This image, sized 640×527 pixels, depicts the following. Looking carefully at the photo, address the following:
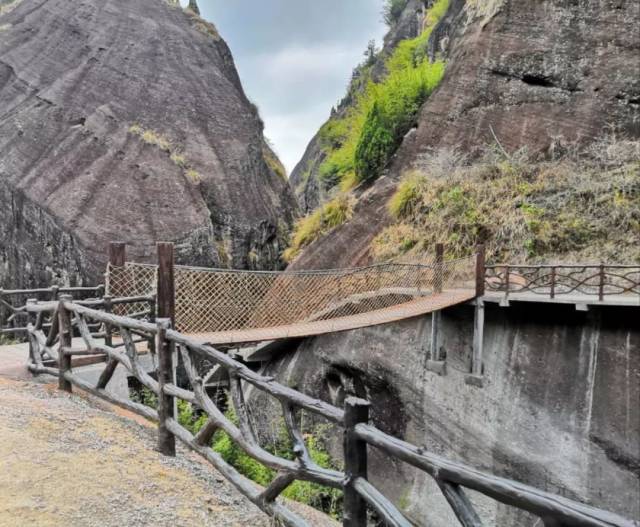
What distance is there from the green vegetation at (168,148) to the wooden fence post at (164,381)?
9.89 m

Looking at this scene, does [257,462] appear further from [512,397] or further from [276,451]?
[512,397]

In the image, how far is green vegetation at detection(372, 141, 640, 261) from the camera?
7.68 m

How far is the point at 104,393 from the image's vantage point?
127 inches

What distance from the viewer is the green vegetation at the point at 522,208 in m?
7.68

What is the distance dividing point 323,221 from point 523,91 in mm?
5674

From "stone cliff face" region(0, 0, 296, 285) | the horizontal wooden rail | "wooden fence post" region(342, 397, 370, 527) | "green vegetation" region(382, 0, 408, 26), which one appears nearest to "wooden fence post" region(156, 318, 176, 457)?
"wooden fence post" region(342, 397, 370, 527)

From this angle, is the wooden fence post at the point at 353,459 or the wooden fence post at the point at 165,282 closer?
the wooden fence post at the point at 353,459

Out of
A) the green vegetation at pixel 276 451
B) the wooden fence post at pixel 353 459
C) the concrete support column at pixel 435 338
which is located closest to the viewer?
the wooden fence post at pixel 353 459

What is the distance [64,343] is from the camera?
11.7ft

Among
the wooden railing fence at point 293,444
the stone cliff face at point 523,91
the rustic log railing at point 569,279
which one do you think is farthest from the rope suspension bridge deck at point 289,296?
the stone cliff face at point 523,91

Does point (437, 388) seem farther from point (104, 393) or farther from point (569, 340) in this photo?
point (104, 393)

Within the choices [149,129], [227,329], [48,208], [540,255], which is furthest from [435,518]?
[149,129]

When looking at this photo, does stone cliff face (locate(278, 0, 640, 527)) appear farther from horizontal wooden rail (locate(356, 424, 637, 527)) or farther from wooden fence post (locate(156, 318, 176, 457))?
horizontal wooden rail (locate(356, 424, 637, 527))

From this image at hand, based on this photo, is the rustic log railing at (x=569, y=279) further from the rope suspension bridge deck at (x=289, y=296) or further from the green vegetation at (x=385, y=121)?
the green vegetation at (x=385, y=121)
